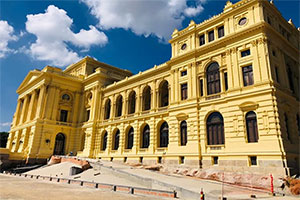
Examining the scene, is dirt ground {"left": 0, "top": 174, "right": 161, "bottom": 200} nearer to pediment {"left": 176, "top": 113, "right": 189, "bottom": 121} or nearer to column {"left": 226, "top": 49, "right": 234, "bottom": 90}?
pediment {"left": 176, "top": 113, "right": 189, "bottom": 121}

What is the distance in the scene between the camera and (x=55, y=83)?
46469mm

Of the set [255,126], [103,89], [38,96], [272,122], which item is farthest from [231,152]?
[38,96]

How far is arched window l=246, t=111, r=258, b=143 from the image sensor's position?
72.3ft

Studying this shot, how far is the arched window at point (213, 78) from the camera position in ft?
88.6

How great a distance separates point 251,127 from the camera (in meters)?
22.4

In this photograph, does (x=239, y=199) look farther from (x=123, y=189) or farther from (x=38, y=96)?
(x=38, y=96)

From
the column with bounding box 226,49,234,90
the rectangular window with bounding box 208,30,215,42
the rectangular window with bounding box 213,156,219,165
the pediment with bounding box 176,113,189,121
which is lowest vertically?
the rectangular window with bounding box 213,156,219,165

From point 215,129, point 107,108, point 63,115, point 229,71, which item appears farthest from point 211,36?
point 63,115

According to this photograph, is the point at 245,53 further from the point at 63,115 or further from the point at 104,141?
the point at 63,115

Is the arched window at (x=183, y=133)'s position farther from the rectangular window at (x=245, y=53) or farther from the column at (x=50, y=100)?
the column at (x=50, y=100)

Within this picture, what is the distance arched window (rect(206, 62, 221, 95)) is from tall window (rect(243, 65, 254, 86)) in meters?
3.16

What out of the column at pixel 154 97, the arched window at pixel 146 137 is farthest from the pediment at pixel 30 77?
the arched window at pixel 146 137

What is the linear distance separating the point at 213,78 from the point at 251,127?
771 cm

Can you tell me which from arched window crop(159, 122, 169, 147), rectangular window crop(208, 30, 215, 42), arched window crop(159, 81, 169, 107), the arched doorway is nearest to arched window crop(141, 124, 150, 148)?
arched window crop(159, 122, 169, 147)
